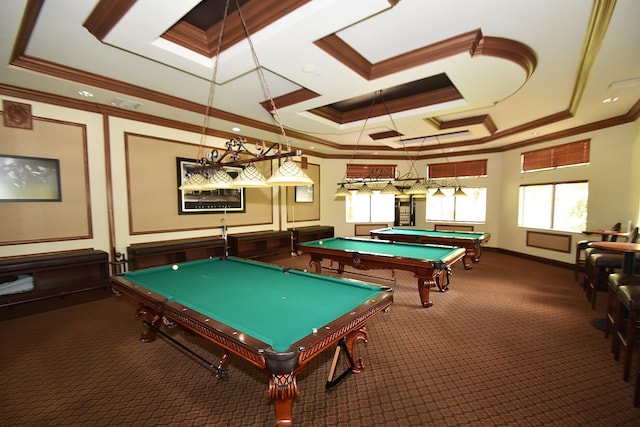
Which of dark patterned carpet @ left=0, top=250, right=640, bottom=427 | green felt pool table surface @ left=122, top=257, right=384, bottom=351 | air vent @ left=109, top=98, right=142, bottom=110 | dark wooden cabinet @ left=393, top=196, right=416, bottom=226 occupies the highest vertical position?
air vent @ left=109, top=98, right=142, bottom=110

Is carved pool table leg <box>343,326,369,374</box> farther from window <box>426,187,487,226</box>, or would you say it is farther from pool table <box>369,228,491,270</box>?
window <box>426,187,487,226</box>

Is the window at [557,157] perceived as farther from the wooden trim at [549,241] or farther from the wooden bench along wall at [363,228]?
the wooden bench along wall at [363,228]

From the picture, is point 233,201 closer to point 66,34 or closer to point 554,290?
point 66,34

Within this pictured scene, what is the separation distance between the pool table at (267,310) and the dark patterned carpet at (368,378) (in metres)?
0.35

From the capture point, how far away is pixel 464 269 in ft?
19.3

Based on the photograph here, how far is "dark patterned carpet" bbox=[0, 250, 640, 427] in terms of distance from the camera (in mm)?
1938

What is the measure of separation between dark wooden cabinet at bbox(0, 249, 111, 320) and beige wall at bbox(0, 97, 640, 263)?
352 mm

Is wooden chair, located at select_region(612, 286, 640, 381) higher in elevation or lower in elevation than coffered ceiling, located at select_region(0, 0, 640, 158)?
lower

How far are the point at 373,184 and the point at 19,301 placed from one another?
817 cm

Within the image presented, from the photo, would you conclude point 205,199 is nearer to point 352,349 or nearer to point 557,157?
point 352,349

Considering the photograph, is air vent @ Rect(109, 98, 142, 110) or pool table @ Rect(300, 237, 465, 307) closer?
pool table @ Rect(300, 237, 465, 307)

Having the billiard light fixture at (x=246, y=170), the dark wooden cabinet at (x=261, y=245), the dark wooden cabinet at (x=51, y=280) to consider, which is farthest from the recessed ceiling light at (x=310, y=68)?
the dark wooden cabinet at (x=51, y=280)

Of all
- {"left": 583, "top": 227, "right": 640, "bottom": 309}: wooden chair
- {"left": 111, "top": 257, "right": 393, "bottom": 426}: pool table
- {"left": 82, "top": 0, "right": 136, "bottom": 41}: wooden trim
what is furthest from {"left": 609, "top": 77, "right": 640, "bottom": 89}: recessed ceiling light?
{"left": 82, "top": 0, "right": 136, "bottom": 41}: wooden trim

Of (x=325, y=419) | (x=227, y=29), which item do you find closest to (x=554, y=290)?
(x=325, y=419)
